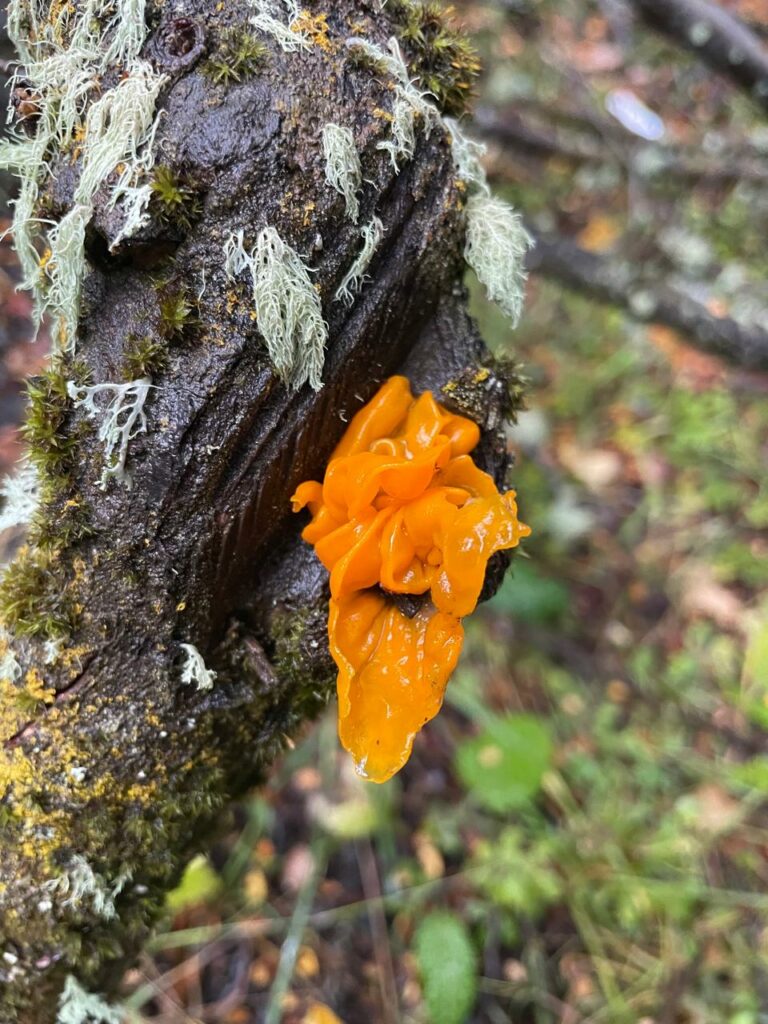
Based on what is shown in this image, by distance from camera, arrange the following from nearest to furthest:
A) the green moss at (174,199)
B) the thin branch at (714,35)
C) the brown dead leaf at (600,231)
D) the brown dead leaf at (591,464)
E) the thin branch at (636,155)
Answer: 1. the green moss at (174,199)
2. the thin branch at (714,35)
3. the thin branch at (636,155)
4. the brown dead leaf at (591,464)
5. the brown dead leaf at (600,231)

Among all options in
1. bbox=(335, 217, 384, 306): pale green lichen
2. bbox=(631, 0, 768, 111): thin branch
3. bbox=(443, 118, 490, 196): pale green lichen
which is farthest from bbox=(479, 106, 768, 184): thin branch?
bbox=(335, 217, 384, 306): pale green lichen

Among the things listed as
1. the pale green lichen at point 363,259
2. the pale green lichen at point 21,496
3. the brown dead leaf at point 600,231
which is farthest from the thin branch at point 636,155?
the pale green lichen at point 21,496

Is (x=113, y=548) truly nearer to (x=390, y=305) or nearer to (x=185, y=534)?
(x=185, y=534)

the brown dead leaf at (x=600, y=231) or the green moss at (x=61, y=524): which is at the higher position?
the green moss at (x=61, y=524)

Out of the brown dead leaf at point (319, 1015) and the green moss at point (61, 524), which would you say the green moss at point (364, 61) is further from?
the brown dead leaf at point (319, 1015)

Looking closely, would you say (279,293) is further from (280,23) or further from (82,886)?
(82,886)

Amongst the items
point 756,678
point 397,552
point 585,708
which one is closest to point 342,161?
point 397,552
